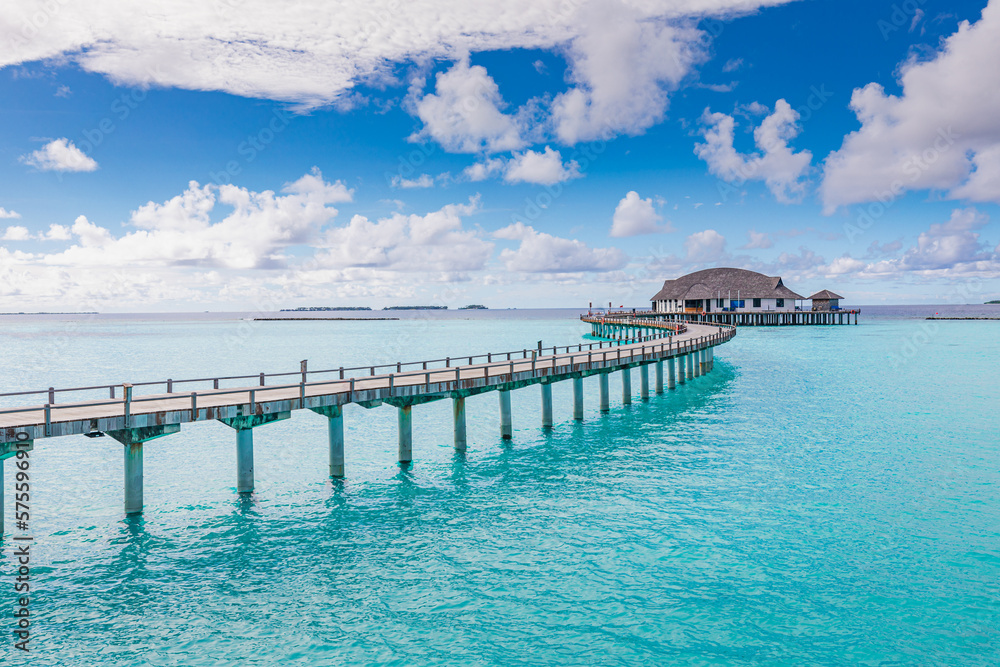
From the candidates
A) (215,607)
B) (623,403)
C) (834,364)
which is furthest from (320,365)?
(215,607)

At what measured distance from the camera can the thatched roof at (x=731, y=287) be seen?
116 m

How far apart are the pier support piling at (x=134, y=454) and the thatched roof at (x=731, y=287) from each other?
362 feet

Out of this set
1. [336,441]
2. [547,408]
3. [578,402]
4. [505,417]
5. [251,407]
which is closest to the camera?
[251,407]

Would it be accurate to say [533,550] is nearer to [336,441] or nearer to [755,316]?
[336,441]

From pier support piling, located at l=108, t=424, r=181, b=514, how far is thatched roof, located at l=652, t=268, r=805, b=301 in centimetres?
11040

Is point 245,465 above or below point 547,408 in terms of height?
below

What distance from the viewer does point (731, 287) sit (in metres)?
118

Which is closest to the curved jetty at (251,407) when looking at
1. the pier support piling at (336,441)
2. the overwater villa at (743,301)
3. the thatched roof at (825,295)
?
the pier support piling at (336,441)

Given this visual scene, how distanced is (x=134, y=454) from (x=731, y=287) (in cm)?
11501

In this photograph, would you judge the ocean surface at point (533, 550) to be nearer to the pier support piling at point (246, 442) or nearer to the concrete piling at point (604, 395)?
the pier support piling at point (246, 442)

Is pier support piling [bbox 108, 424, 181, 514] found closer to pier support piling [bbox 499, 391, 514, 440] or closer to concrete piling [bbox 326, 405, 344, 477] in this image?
concrete piling [bbox 326, 405, 344, 477]

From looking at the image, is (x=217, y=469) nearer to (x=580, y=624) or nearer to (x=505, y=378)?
(x=505, y=378)

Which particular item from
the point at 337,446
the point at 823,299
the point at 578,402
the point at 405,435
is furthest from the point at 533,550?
the point at 823,299

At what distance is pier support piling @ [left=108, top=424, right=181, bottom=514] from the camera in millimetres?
17031
